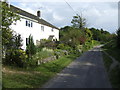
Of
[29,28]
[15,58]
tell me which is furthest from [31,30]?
[15,58]

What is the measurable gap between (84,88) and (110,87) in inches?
57.8

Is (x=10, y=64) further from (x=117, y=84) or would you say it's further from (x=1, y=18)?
(x=117, y=84)

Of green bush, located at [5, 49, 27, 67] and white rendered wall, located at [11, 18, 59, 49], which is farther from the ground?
white rendered wall, located at [11, 18, 59, 49]

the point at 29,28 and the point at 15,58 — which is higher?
the point at 29,28

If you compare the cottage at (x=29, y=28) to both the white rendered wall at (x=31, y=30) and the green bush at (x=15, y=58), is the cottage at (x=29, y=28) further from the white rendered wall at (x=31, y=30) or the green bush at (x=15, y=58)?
the green bush at (x=15, y=58)

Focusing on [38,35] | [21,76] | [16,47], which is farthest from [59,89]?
[38,35]

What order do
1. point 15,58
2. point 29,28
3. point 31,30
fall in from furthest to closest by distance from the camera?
1. point 31,30
2. point 29,28
3. point 15,58

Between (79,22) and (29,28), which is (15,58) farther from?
(79,22)

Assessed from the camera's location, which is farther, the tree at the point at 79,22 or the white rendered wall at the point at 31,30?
the tree at the point at 79,22

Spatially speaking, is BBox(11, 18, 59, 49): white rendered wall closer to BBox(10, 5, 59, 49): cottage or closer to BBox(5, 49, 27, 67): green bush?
BBox(10, 5, 59, 49): cottage

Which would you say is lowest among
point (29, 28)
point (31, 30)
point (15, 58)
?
point (15, 58)

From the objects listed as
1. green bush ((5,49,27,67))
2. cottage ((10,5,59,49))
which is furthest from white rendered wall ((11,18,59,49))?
green bush ((5,49,27,67))

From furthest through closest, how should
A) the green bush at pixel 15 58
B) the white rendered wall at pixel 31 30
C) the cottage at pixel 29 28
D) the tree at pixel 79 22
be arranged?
the tree at pixel 79 22 < the cottage at pixel 29 28 < the white rendered wall at pixel 31 30 < the green bush at pixel 15 58

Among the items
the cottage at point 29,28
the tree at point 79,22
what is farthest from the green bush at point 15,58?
the tree at point 79,22
